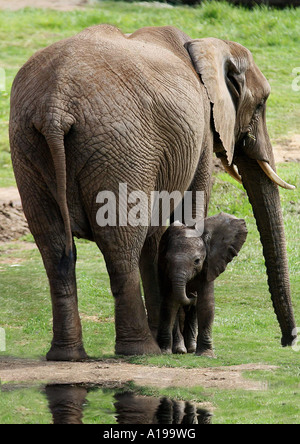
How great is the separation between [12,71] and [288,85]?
4.43 m

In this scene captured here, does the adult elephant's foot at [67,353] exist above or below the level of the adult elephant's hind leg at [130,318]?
below

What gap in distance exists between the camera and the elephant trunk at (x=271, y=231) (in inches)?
361

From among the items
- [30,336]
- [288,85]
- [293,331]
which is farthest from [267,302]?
[288,85]

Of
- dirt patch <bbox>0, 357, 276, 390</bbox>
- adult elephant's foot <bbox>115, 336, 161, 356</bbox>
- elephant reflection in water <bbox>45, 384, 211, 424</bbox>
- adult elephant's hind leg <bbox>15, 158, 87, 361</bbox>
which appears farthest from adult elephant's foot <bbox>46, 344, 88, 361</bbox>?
elephant reflection in water <bbox>45, 384, 211, 424</bbox>

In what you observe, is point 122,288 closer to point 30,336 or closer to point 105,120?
point 105,120

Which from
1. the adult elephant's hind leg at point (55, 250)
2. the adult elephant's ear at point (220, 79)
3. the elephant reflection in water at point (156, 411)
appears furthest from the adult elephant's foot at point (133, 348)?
the adult elephant's ear at point (220, 79)

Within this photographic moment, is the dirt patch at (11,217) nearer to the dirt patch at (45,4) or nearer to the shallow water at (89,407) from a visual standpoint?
the shallow water at (89,407)

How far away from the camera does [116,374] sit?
6891mm

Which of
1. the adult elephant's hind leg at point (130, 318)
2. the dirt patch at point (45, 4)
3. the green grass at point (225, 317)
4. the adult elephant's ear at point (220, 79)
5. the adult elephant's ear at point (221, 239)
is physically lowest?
the green grass at point (225, 317)

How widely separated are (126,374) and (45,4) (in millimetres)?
17669

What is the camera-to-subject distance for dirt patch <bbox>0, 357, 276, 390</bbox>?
6.73 m

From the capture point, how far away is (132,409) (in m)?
6.30

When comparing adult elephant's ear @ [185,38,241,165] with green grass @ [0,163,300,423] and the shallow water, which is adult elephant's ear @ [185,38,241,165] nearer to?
green grass @ [0,163,300,423]

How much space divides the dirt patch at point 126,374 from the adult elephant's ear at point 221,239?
0.88 meters
